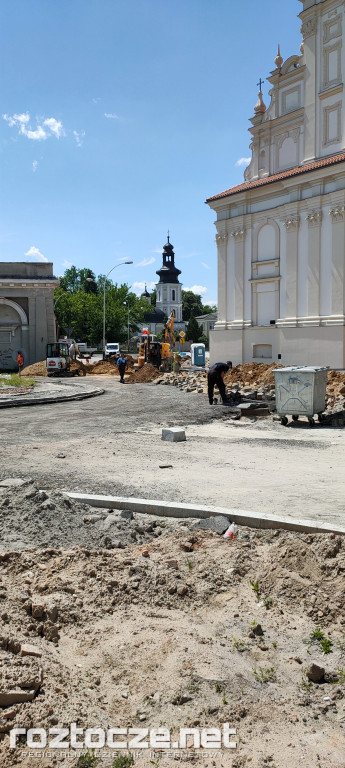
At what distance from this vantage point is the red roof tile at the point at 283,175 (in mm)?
24094

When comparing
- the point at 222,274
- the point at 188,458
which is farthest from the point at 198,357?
the point at 188,458

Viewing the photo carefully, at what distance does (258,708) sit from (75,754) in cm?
102

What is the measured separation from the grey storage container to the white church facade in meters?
11.2

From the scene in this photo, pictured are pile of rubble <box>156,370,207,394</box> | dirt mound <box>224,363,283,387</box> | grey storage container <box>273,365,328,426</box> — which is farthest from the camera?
pile of rubble <box>156,370,207,394</box>

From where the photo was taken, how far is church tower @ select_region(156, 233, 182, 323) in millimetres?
130125

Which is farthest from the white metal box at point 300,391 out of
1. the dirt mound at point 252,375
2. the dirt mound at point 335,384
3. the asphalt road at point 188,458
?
the dirt mound at point 252,375

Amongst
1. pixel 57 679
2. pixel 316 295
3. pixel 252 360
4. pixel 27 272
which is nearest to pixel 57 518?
pixel 57 679

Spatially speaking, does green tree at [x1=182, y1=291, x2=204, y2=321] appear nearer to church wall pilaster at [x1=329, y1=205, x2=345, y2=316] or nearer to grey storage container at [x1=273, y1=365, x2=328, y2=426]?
church wall pilaster at [x1=329, y1=205, x2=345, y2=316]

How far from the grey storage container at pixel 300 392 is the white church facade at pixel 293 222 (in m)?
11.2

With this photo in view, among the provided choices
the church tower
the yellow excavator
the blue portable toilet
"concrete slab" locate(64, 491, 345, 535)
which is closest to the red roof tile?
the yellow excavator

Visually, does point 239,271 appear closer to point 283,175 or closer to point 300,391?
point 283,175

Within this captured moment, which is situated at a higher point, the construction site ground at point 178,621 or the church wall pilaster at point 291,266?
the church wall pilaster at point 291,266

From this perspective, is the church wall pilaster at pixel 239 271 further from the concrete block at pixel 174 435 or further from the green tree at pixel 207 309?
the green tree at pixel 207 309

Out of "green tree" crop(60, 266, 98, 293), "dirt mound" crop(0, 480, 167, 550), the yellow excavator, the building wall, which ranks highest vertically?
"green tree" crop(60, 266, 98, 293)
